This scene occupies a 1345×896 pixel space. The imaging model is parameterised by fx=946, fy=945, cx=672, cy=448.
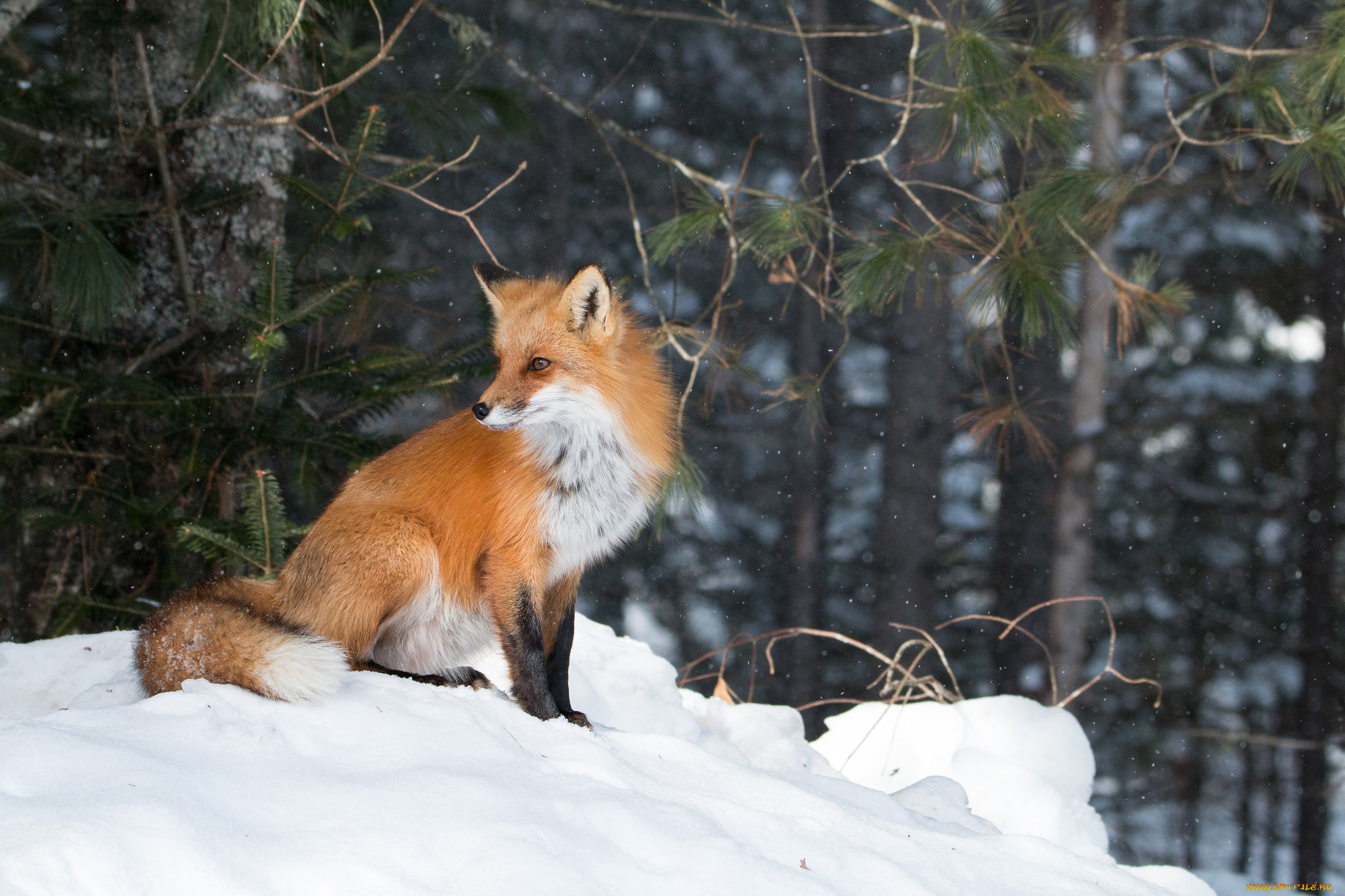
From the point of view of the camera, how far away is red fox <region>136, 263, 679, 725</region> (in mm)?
2564

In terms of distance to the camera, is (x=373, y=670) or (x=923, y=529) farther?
(x=923, y=529)

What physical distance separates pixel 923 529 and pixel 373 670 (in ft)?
22.1

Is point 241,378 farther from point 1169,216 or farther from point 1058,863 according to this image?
point 1169,216

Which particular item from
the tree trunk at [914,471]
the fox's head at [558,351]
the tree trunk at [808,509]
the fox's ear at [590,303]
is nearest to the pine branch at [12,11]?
the fox's head at [558,351]

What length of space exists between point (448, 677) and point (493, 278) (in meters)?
1.27

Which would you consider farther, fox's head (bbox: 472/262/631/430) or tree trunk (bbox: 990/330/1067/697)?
tree trunk (bbox: 990/330/1067/697)

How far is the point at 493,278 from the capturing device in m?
3.04

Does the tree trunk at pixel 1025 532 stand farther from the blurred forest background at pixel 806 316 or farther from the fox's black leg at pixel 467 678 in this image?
the fox's black leg at pixel 467 678

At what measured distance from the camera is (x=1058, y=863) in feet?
7.37

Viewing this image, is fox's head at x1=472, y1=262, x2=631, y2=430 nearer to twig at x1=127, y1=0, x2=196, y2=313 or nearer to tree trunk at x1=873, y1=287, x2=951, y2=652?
twig at x1=127, y1=0, x2=196, y2=313

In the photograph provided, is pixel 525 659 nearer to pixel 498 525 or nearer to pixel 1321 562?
pixel 498 525

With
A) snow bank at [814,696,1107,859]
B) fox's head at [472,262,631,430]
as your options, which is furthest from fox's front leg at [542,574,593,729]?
snow bank at [814,696,1107,859]

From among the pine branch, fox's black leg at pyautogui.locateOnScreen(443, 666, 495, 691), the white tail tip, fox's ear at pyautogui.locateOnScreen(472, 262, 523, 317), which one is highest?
the pine branch

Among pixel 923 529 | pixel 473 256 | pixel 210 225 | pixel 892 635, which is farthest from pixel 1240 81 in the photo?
pixel 473 256
